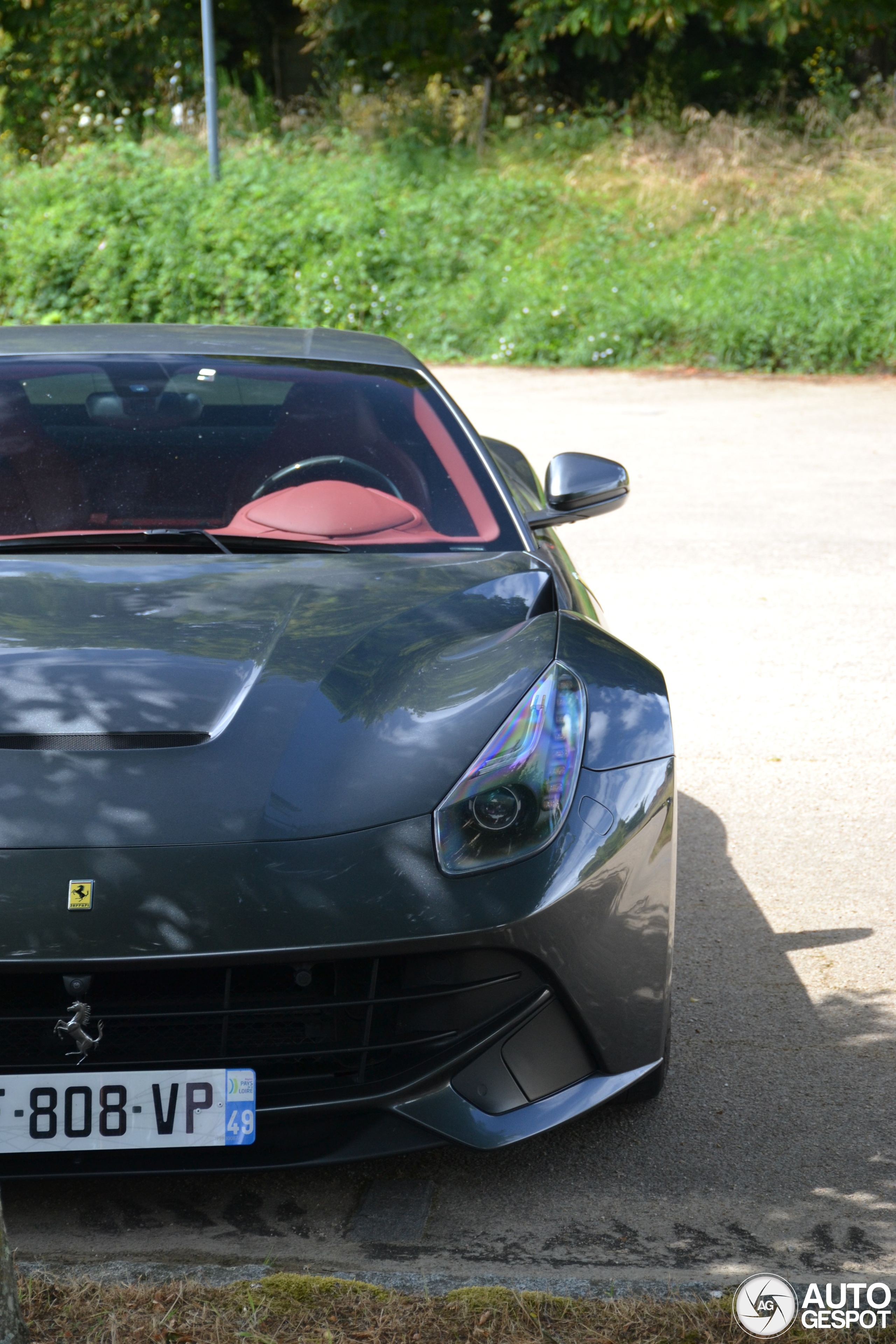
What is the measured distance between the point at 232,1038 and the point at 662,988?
730mm

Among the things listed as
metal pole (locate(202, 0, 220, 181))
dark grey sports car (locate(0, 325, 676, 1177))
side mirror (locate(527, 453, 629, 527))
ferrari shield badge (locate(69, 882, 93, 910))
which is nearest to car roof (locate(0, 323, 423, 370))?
side mirror (locate(527, 453, 629, 527))

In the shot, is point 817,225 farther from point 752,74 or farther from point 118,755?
point 118,755

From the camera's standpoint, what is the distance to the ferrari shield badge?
1.94 metres

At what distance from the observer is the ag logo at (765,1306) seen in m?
1.88

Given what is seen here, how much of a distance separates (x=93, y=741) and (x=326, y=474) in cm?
132

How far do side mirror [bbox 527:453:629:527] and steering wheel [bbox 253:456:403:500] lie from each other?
14.4 inches

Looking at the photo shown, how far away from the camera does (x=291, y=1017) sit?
204 cm

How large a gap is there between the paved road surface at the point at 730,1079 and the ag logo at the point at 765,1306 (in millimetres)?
59

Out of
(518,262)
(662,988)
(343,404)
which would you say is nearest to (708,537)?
(343,404)

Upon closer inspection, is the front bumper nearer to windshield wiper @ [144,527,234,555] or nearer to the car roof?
windshield wiper @ [144,527,234,555]

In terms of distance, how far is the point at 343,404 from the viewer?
346 cm

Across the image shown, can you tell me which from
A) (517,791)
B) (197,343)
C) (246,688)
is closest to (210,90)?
(197,343)

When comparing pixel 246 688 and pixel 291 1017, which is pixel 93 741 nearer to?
pixel 246 688

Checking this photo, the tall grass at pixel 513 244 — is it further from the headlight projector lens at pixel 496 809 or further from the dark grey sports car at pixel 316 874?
the headlight projector lens at pixel 496 809
